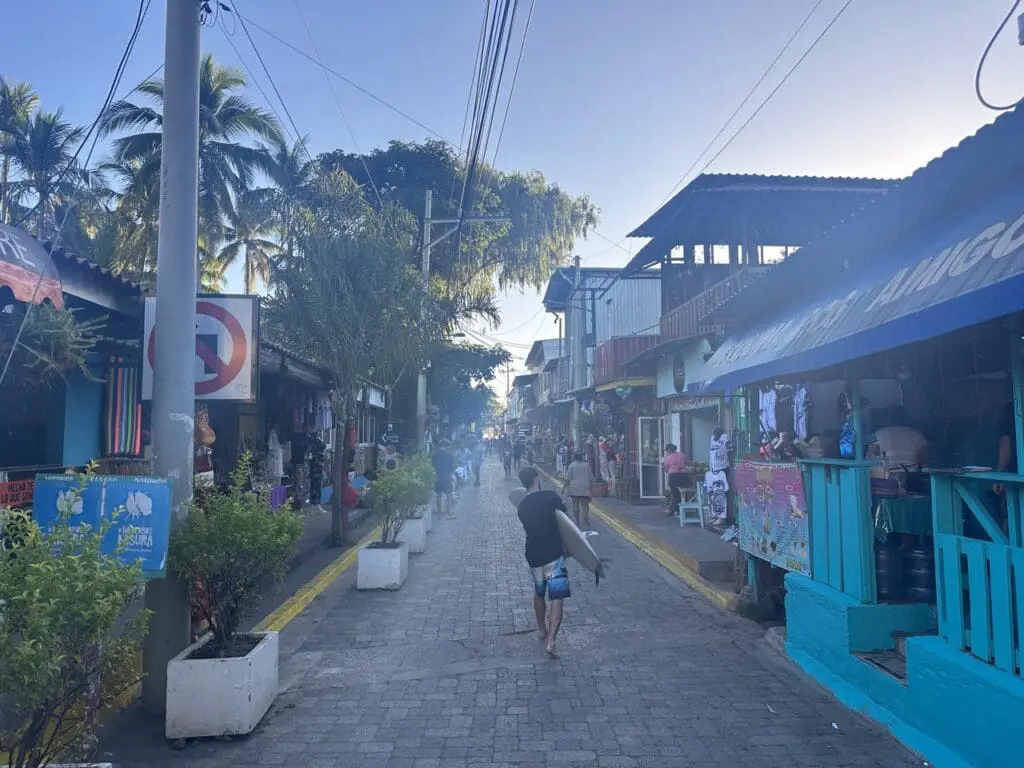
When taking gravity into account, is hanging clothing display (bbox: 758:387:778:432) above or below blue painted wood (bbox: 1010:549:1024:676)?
above

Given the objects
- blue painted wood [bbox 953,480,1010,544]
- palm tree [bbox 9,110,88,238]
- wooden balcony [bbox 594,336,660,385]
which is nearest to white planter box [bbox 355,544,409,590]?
blue painted wood [bbox 953,480,1010,544]

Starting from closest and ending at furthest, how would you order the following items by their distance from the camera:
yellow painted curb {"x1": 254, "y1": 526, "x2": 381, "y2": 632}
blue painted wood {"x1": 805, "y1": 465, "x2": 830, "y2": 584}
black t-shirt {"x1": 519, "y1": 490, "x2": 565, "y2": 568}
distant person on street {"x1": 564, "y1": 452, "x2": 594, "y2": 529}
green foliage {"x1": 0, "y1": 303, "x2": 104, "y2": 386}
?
green foliage {"x1": 0, "y1": 303, "x2": 104, "y2": 386} → blue painted wood {"x1": 805, "y1": 465, "x2": 830, "y2": 584} → black t-shirt {"x1": 519, "y1": 490, "x2": 565, "y2": 568} → yellow painted curb {"x1": 254, "y1": 526, "x2": 381, "y2": 632} → distant person on street {"x1": 564, "y1": 452, "x2": 594, "y2": 529}

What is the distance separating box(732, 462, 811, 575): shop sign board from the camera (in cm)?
638

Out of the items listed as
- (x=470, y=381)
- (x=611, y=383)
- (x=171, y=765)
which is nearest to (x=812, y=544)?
(x=171, y=765)

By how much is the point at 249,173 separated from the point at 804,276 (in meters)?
19.9

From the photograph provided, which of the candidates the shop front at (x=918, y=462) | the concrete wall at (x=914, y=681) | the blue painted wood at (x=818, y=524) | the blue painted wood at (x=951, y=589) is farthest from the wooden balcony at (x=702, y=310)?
the blue painted wood at (x=951, y=589)

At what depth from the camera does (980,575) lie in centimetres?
406

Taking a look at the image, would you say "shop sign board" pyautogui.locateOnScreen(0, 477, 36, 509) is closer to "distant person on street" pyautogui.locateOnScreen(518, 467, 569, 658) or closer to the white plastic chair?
"distant person on street" pyautogui.locateOnScreen(518, 467, 569, 658)

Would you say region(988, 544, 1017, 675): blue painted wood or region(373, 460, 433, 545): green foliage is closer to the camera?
region(988, 544, 1017, 675): blue painted wood

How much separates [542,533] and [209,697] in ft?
10.3

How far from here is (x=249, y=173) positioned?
76.1 feet

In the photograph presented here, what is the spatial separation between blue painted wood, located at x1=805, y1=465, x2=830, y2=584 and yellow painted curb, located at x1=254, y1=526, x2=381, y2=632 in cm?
485

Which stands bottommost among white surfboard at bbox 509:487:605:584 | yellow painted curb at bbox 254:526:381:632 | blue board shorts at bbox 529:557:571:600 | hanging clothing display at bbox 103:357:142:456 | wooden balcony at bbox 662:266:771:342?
yellow painted curb at bbox 254:526:381:632

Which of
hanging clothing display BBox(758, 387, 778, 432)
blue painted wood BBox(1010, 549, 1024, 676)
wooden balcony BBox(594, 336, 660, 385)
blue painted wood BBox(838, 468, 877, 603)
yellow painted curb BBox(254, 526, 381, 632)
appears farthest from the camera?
wooden balcony BBox(594, 336, 660, 385)
